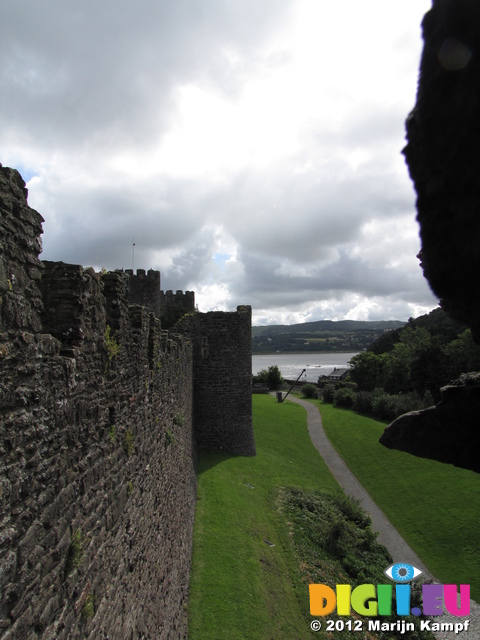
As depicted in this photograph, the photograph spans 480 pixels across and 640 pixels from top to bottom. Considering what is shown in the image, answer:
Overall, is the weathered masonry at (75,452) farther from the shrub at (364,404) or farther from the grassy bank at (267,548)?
the shrub at (364,404)

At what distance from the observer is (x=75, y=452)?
142 inches

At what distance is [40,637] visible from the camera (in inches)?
110

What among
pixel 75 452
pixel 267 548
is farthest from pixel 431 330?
pixel 75 452

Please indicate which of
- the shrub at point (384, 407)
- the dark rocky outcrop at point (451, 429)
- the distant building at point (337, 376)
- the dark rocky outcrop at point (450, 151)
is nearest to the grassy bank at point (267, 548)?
the dark rocky outcrop at point (451, 429)

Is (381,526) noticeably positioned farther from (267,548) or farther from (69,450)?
(69,450)

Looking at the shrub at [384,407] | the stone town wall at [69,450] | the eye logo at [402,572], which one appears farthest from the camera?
the shrub at [384,407]

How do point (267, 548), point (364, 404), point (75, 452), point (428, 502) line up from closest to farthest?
point (75, 452), point (267, 548), point (428, 502), point (364, 404)

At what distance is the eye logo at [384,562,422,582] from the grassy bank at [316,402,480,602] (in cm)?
131

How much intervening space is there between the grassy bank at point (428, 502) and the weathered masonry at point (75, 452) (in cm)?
1348

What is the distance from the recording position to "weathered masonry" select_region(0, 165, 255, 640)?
2.62 m

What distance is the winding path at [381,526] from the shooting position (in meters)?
13.0

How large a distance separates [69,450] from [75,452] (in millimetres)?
164

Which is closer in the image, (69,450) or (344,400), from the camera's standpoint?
(69,450)

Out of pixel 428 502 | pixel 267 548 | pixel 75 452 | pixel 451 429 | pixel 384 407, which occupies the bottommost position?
pixel 428 502
